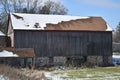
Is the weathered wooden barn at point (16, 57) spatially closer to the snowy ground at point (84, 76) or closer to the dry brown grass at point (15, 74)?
the snowy ground at point (84, 76)

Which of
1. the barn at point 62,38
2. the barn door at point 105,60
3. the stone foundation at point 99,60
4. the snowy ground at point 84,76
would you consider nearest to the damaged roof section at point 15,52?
the barn at point 62,38

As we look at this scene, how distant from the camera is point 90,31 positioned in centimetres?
4616

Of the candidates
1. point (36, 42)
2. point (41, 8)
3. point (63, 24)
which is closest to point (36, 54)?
point (36, 42)

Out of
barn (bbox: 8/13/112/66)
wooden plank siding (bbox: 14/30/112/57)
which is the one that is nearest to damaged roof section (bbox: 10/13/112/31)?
barn (bbox: 8/13/112/66)

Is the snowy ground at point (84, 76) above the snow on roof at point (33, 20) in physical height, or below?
below

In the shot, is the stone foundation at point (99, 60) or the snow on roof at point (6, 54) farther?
the stone foundation at point (99, 60)

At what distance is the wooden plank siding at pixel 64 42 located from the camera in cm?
4334

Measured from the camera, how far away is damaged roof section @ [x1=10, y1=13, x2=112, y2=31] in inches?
1745

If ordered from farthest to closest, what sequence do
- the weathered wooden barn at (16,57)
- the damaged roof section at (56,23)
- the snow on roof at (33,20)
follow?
the damaged roof section at (56,23), the snow on roof at (33,20), the weathered wooden barn at (16,57)

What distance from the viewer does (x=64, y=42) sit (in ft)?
148

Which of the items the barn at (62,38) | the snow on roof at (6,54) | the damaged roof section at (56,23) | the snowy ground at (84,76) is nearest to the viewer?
the snowy ground at (84,76)

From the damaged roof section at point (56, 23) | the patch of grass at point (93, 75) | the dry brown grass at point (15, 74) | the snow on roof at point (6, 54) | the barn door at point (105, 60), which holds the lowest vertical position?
the barn door at point (105, 60)

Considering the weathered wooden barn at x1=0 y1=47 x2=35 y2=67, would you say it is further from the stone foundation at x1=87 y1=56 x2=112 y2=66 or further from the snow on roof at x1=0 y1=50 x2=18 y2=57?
the stone foundation at x1=87 y1=56 x2=112 y2=66

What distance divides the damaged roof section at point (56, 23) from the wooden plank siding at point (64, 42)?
27.1 inches
